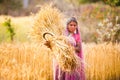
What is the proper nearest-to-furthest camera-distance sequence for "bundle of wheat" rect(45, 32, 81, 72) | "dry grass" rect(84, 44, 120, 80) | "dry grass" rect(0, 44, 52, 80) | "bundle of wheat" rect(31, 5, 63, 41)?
"bundle of wheat" rect(45, 32, 81, 72)
"bundle of wheat" rect(31, 5, 63, 41)
"dry grass" rect(0, 44, 52, 80)
"dry grass" rect(84, 44, 120, 80)

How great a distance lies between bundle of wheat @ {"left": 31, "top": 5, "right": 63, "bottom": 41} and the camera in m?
4.30

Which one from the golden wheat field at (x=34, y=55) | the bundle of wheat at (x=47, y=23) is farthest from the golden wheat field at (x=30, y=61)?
the bundle of wheat at (x=47, y=23)

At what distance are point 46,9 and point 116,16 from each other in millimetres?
998

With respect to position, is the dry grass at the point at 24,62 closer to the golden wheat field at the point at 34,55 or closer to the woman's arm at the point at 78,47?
the golden wheat field at the point at 34,55

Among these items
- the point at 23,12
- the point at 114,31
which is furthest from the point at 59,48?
the point at 114,31

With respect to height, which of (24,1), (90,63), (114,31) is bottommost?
(90,63)

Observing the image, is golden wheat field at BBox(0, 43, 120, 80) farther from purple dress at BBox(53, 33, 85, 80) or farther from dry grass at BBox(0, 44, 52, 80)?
purple dress at BBox(53, 33, 85, 80)

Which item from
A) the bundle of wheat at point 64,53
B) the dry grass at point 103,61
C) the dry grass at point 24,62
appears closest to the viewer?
the bundle of wheat at point 64,53

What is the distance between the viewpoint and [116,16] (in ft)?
16.5

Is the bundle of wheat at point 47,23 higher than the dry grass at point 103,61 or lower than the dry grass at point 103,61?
higher

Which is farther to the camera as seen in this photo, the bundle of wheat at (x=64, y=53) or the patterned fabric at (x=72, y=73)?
the patterned fabric at (x=72, y=73)

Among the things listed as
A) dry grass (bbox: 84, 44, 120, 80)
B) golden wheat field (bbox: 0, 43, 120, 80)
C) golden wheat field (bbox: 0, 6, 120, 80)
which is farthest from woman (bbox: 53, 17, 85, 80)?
dry grass (bbox: 84, 44, 120, 80)

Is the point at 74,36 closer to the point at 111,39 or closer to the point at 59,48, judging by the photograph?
the point at 59,48

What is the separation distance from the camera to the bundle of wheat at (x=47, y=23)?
4305mm
